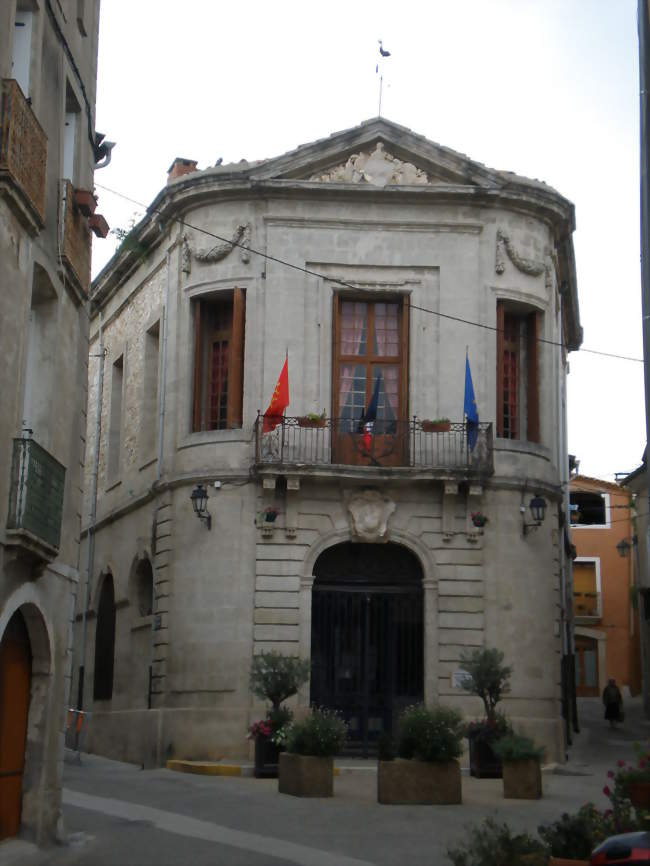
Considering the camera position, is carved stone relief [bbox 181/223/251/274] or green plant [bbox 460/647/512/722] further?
carved stone relief [bbox 181/223/251/274]

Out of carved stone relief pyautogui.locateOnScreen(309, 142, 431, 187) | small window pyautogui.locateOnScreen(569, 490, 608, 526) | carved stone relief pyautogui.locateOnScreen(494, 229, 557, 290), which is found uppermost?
carved stone relief pyautogui.locateOnScreen(309, 142, 431, 187)

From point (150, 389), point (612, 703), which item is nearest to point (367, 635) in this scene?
point (150, 389)

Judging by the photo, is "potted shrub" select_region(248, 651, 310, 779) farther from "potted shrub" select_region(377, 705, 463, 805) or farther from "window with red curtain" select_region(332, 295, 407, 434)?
"window with red curtain" select_region(332, 295, 407, 434)

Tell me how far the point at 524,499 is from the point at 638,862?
15967 millimetres

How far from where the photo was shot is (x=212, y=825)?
15000mm

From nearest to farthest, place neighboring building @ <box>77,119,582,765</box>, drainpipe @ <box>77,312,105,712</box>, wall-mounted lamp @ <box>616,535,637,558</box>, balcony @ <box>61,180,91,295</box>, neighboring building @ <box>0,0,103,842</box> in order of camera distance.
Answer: neighboring building @ <box>0,0,103,842</box>
balcony @ <box>61,180,91,295</box>
neighboring building @ <box>77,119,582,765</box>
drainpipe @ <box>77,312,105,712</box>
wall-mounted lamp @ <box>616,535,637,558</box>

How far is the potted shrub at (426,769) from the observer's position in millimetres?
16597

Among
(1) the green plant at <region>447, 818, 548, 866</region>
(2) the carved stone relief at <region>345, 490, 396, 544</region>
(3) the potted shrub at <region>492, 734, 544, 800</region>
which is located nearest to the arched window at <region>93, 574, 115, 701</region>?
(2) the carved stone relief at <region>345, 490, 396, 544</region>

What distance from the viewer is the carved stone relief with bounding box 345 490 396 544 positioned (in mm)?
22797

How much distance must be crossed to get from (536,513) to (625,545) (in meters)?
20.6

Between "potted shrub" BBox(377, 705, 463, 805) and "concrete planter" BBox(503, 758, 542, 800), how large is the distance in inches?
37.4

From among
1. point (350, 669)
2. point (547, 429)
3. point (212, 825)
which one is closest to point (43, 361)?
point (212, 825)

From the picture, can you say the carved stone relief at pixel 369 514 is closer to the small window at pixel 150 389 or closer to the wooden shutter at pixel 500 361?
the wooden shutter at pixel 500 361

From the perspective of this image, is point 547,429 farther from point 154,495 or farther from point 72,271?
point 72,271
